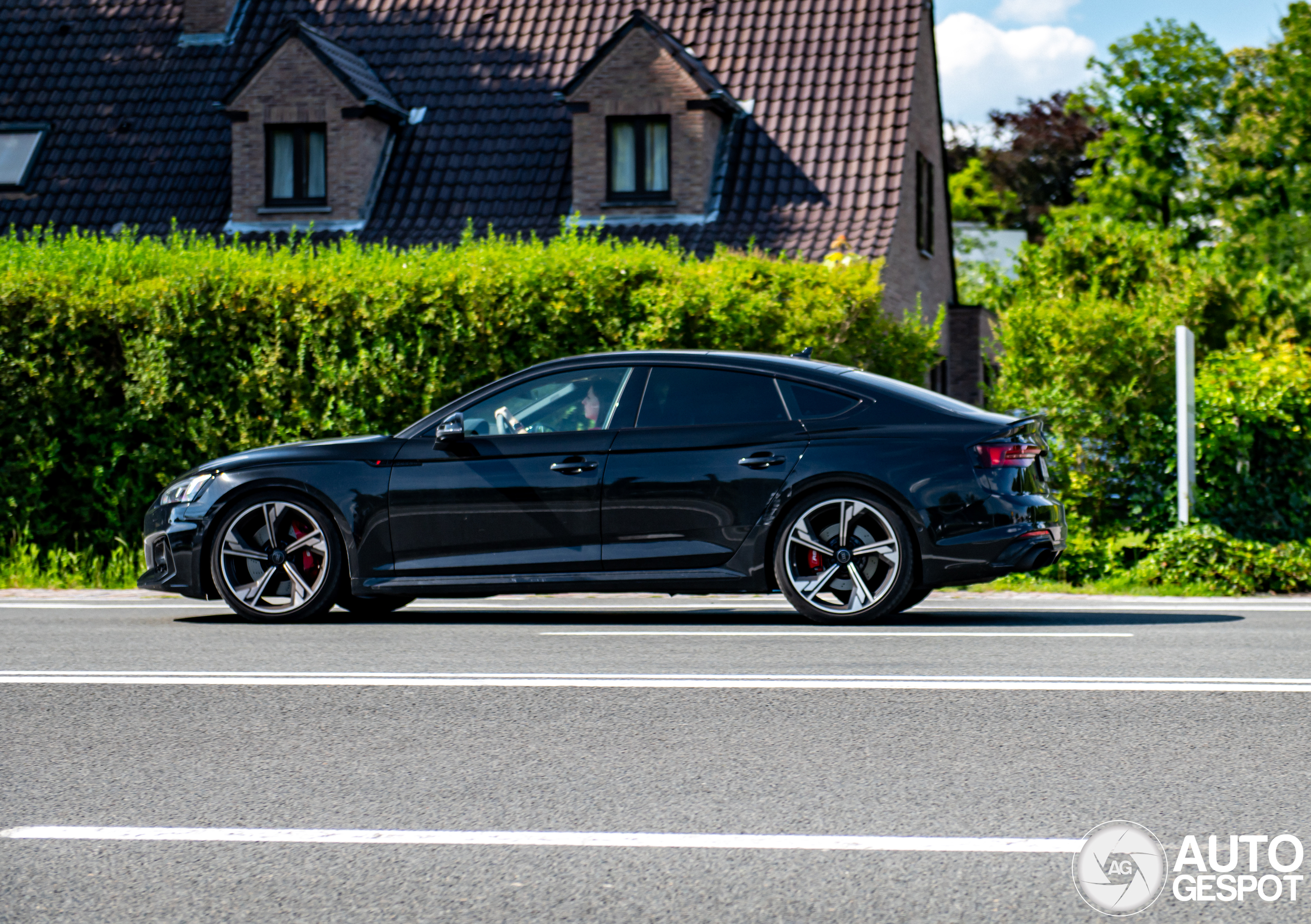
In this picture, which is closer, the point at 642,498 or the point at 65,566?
Result: the point at 642,498

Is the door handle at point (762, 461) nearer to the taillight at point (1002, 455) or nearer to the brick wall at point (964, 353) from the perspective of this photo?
the taillight at point (1002, 455)

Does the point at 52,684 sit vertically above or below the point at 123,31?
below

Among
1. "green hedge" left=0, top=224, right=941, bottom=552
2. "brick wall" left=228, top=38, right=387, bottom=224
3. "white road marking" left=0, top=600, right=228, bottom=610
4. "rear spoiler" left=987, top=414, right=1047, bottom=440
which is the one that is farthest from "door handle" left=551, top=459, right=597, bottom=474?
"brick wall" left=228, top=38, right=387, bottom=224

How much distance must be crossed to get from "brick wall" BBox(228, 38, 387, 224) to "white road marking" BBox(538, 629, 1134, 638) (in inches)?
622

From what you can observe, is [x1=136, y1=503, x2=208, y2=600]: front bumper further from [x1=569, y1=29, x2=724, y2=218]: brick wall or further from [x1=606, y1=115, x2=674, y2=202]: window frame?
[x1=606, y1=115, x2=674, y2=202]: window frame

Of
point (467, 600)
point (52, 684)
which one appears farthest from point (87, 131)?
point (52, 684)

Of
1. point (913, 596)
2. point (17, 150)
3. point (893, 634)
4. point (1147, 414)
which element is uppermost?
point (17, 150)

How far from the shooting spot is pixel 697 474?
9.55 meters

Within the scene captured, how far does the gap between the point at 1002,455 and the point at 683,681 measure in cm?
294

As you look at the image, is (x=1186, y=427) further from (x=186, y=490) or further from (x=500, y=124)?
(x=500, y=124)

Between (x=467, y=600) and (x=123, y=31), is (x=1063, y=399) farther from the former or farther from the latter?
(x=123, y=31)

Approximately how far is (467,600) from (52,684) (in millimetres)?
4938

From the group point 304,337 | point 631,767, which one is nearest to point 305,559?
point 304,337

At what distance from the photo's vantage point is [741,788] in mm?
5137
